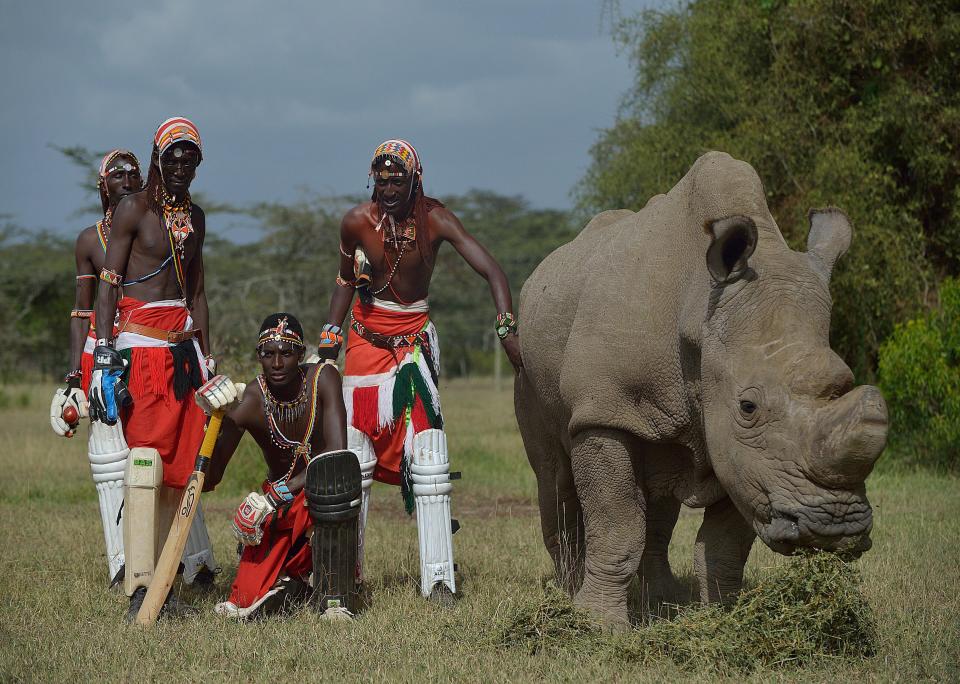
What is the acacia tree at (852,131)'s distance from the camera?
13.4m

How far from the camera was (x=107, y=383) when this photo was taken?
21.8 ft

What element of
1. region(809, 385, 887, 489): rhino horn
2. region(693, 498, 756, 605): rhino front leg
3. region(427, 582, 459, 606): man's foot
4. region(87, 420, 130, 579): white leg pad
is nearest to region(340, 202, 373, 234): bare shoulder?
region(87, 420, 130, 579): white leg pad

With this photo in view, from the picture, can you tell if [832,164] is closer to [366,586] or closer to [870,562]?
[870,562]

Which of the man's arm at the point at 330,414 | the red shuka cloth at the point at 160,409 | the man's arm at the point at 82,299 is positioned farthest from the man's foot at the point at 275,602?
the man's arm at the point at 82,299

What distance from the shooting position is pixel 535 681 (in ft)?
16.9

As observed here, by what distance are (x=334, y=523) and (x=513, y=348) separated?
4.90ft

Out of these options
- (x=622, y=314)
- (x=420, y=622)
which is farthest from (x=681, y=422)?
(x=420, y=622)

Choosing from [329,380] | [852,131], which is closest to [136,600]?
[329,380]

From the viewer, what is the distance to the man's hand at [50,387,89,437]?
22.9 ft

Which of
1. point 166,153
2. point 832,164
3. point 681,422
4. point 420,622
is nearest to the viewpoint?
point 681,422

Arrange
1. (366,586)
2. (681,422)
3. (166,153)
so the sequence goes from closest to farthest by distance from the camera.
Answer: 1. (681,422)
2. (166,153)
3. (366,586)

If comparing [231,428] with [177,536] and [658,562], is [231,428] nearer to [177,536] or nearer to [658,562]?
[177,536]

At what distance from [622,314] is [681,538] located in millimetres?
4195

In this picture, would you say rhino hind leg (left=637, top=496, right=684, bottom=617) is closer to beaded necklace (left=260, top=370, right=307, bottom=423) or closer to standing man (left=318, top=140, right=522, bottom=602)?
standing man (left=318, top=140, right=522, bottom=602)
